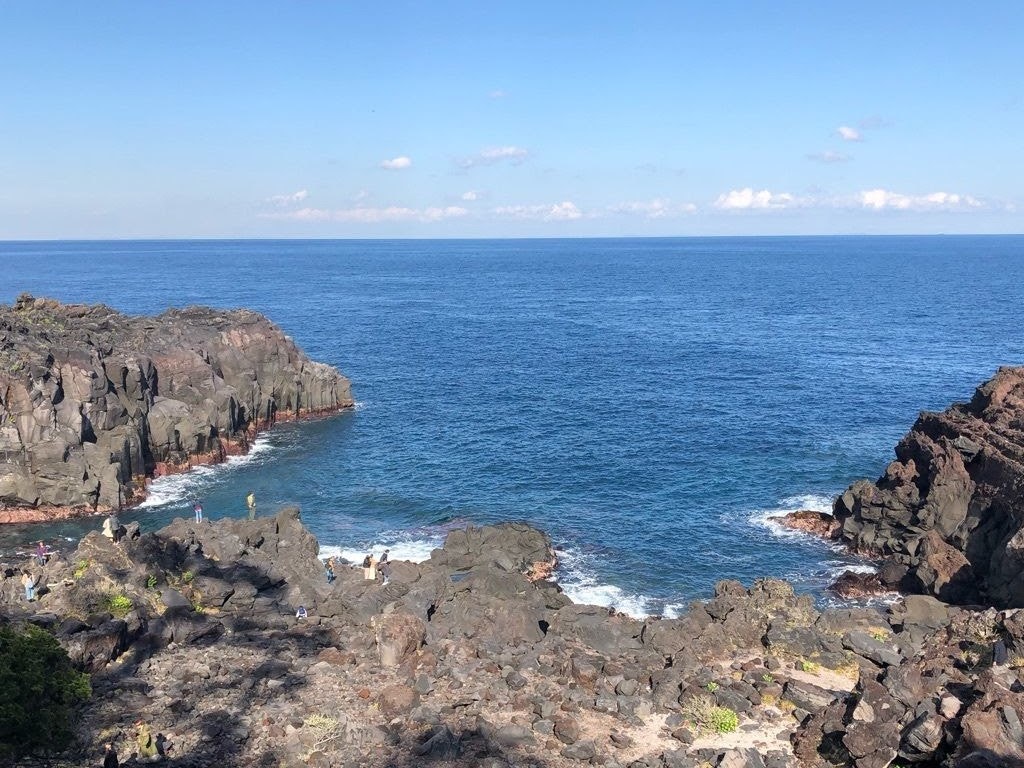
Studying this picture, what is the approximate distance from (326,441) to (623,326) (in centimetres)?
8372

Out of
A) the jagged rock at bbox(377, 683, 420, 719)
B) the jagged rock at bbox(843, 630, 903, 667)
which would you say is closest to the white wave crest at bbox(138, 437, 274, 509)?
the jagged rock at bbox(377, 683, 420, 719)

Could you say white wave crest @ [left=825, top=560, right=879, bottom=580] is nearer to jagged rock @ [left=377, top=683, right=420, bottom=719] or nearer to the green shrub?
jagged rock @ [left=377, top=683, right=420, bottom=719]

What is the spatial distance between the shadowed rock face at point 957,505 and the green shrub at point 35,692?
4270cm

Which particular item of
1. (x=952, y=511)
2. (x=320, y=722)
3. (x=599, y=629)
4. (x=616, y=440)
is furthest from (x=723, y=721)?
(x=616, y=440)

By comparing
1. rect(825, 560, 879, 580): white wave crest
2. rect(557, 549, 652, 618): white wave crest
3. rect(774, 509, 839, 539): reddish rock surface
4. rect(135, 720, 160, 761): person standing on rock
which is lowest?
rect(557, 549, 652, 618): white wave crest

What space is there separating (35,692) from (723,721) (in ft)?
76.5

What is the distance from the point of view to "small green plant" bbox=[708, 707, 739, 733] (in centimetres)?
2984

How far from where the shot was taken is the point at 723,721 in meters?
30.0

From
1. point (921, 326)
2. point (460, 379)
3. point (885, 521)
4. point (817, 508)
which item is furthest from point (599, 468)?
point (921, 326)

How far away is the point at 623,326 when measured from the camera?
15400cm

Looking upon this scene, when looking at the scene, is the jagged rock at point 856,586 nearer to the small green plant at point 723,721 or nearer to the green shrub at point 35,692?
the small green plant at point 723,721

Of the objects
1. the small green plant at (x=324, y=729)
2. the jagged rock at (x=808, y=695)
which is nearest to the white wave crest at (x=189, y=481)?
the small green plant at (x=324, y=729)

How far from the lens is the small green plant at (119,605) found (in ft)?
115

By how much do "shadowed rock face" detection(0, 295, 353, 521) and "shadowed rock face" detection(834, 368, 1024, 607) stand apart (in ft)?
179
